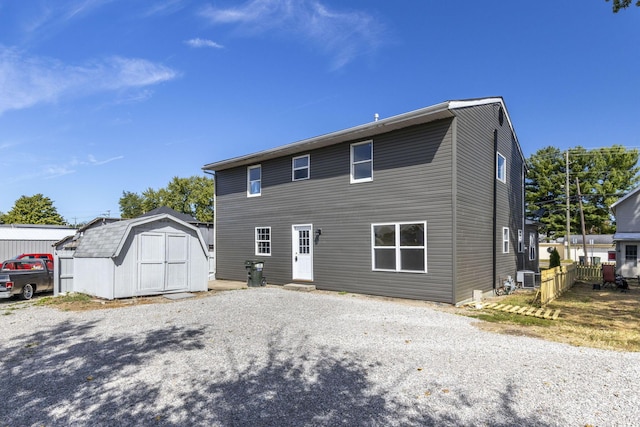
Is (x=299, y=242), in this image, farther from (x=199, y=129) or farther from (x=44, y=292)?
(x=44, y=292)

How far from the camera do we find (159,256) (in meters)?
11.8

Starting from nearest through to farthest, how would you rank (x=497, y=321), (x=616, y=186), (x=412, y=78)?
(x=497, y=321)
(x=412, y=78)
(x=616, y=186)

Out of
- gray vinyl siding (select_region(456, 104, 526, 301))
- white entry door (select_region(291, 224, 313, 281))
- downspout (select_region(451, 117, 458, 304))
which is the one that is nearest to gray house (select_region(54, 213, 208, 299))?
white entry door (select_region(291, 224, 313, 281))

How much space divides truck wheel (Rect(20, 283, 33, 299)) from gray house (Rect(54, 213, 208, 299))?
4.20 ft

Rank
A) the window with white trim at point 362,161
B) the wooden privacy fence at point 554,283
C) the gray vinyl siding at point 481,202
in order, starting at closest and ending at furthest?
the wooden privacy fence at point 554,283, the gray vinyl siding at point 481,202, the window with white trim at point 362,161

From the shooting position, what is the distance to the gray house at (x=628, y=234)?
20156 mm

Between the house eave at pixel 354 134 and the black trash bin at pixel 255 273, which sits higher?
the house eave at pixel 354 134

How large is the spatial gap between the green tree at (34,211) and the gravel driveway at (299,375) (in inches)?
2043

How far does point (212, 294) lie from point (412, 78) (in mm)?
14094

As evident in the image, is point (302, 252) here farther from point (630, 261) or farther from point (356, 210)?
point (630, 261)

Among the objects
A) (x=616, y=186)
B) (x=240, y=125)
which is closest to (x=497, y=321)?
(x=240, y=125)

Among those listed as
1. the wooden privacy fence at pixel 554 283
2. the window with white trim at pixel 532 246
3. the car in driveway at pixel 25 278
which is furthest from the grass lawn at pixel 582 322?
the car in driveway at pixel 25 278

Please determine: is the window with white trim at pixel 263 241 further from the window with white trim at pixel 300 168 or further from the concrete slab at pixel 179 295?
the concrete slab at pixel 179 295

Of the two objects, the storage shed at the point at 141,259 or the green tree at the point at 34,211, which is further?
the green tree at the point at 34,211
